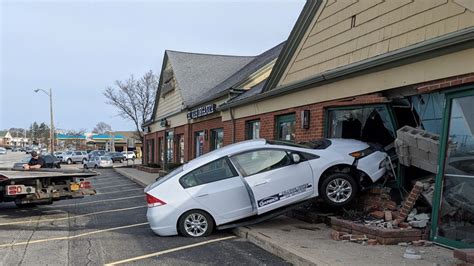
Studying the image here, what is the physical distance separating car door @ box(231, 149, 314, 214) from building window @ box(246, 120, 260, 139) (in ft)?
20.4

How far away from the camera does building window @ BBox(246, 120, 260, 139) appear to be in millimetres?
14682

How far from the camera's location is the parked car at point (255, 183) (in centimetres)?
816

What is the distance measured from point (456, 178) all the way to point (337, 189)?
223cm

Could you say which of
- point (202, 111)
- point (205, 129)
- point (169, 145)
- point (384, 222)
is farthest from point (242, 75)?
point (384, 222)

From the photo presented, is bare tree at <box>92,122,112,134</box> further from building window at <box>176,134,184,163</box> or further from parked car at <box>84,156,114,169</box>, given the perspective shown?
building window at <box>176,134,184,163</box>

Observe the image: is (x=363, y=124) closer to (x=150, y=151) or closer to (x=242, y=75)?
(x=242, y=75)

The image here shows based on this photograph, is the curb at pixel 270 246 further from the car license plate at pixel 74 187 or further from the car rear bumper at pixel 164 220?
the car license plate at pixel 74 187

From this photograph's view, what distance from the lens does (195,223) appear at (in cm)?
834


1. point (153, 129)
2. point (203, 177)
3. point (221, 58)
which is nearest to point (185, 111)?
point (221, 58)

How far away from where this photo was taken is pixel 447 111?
22.0 feet

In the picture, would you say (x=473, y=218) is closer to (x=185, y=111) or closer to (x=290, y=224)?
(x=290, y=224)

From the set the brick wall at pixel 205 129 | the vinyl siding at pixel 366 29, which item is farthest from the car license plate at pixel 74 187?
the brick wall at pixel 205 129

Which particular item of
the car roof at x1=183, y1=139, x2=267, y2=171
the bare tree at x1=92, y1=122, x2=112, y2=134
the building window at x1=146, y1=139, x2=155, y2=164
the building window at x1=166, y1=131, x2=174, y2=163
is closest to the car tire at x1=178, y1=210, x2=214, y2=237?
the car roof at x1=183, y1=139, x2=267, y2=171

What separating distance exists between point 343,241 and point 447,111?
2582 mm
